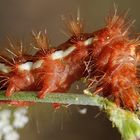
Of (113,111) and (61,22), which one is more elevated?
(61,22)

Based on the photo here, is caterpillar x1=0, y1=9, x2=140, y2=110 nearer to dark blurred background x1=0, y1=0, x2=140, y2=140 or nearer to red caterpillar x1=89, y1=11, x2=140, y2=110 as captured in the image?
red caterpillar x1=89, y1=11, x2=140, y2=110

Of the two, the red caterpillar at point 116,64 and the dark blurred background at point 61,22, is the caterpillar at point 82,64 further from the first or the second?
the dark blurred background at point 61,22

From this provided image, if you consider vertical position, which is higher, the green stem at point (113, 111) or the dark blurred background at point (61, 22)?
the dark blurred background at point (61, 22)

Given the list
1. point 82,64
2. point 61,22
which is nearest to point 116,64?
point 82,64

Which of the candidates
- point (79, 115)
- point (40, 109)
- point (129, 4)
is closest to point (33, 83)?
point (40, 109)

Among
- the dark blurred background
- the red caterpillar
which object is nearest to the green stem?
the red caterpillar

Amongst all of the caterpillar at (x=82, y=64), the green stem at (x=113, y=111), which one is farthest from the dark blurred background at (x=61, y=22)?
the green stem at (x=113, y=111)

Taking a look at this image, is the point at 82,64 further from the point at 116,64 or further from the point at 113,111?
the point at 113,111

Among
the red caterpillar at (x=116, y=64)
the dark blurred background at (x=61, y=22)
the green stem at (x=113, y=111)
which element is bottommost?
the green stem at (x=113, y=111)
